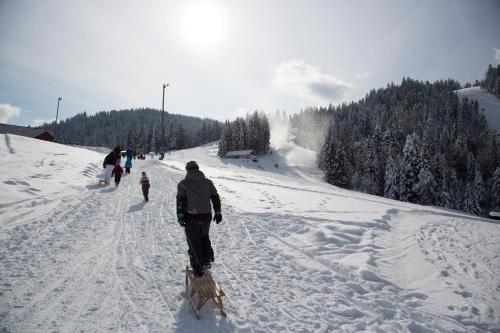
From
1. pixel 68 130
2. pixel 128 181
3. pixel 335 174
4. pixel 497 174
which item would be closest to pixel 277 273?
pixel 128 181

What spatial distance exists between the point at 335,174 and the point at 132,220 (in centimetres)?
6213

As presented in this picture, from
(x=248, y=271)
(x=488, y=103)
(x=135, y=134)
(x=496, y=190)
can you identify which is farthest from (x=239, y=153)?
(x=488, y=103)

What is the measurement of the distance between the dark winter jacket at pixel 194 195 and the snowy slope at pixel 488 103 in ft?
620

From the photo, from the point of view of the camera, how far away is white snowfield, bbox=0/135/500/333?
4.28 meters

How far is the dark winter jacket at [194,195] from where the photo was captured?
17.4ft

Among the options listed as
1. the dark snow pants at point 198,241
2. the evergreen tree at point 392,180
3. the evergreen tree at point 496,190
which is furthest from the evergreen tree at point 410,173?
the dark snow pants at point 198,241

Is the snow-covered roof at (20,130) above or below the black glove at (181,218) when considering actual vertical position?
above

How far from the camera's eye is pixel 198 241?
208 inches

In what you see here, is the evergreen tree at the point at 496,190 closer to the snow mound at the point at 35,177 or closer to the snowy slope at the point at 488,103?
the snow mound at the point at 35,177

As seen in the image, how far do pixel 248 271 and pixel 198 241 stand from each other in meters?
1.62

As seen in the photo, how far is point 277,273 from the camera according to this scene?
20.3 feet

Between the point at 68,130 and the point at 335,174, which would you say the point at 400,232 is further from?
the point at 68,130

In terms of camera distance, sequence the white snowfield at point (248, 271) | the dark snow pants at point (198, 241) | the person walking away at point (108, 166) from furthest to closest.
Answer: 1. the person walking away at point (108, 166)
2. the dark snow pants at point (198, 241)
3. the white snowfield at point (248, 271)

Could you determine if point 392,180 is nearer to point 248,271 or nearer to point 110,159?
point 110,159
